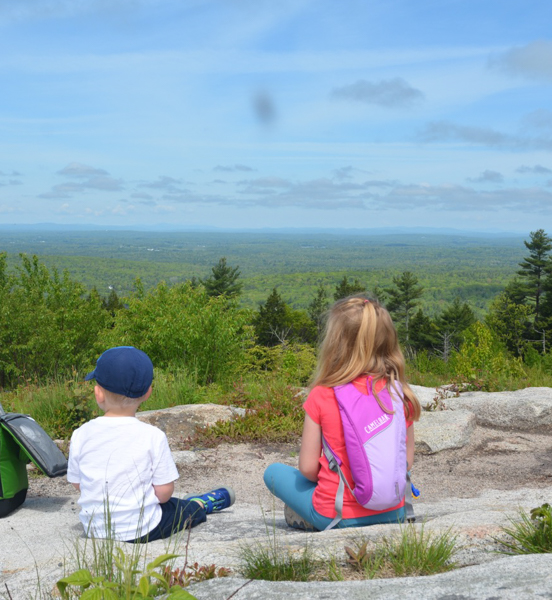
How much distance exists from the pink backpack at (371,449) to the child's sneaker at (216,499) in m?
1.18

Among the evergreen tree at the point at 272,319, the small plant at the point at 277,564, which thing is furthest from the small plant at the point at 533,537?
the evergreen tree at the point at 272,319

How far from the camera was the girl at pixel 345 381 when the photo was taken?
9.66 ft

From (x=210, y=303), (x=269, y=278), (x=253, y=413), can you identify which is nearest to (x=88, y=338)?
(x=210, y=303)

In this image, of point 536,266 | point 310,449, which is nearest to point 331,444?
point 310,449

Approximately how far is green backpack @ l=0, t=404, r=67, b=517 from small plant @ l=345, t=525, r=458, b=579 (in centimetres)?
201

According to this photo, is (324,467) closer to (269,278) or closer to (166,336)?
(166,336)

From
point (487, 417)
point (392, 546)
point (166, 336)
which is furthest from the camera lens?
point (166, 336)

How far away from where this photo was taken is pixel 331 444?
295 cm

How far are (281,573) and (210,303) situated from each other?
34.4ft

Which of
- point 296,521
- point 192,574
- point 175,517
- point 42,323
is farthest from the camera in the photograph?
point 42,323

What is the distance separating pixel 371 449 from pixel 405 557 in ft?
2.02

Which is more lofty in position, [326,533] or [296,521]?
[326,533]

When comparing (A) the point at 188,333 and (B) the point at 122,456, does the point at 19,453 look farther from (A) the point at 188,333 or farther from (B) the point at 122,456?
(A) the point at 188,333

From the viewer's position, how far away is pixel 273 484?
3.43m
